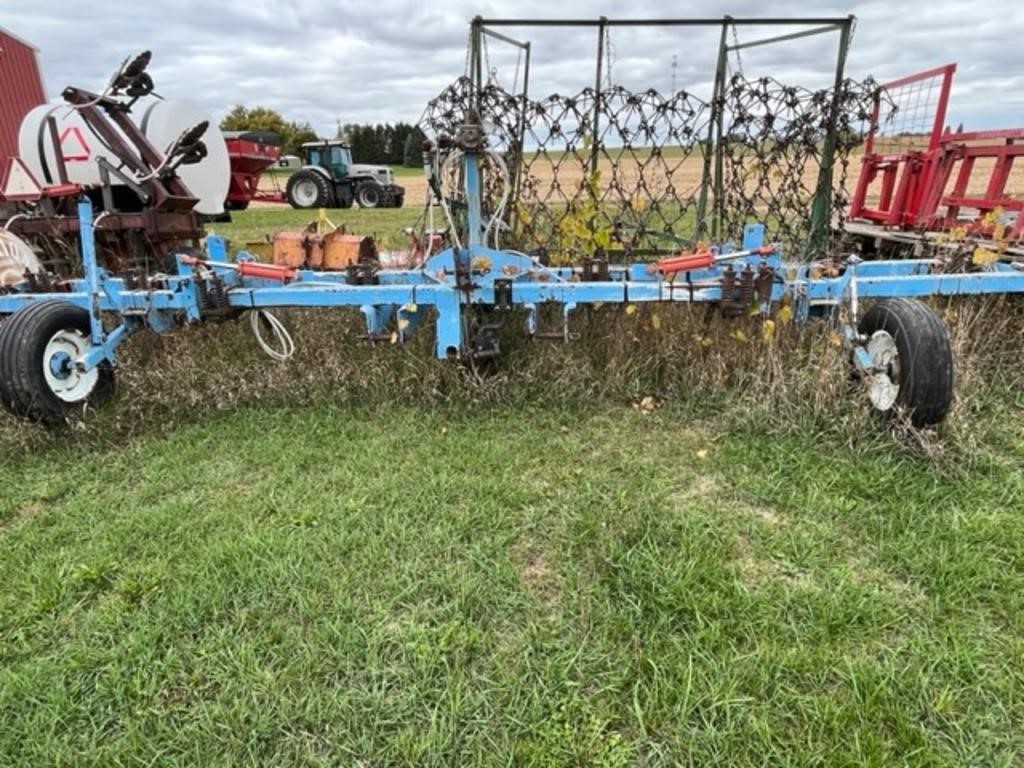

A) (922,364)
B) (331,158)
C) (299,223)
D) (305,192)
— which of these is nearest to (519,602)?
(922,364)

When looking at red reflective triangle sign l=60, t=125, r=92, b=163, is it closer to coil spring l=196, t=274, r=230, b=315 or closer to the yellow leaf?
coil spring l=196, t=274, r=230, b=315

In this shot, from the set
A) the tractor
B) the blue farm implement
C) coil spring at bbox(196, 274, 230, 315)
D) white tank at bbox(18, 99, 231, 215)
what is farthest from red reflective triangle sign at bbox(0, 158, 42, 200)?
the tractor

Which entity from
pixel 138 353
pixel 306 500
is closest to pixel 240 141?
pixel 138 353

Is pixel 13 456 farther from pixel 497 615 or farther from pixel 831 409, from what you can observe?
pixel 831 409

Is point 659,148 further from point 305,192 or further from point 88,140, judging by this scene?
point 305,192

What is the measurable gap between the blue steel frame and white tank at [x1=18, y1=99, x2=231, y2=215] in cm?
298

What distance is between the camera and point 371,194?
67.5 ft

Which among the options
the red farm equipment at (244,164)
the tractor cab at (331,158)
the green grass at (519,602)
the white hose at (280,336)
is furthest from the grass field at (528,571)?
the tractor cab at (331,158)

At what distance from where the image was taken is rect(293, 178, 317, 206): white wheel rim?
1991 cm

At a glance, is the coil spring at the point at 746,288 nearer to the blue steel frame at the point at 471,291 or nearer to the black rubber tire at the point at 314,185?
the blue steel frame at the point at 471,291

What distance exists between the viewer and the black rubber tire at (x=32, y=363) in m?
3.39

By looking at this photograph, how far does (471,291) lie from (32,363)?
221 cm

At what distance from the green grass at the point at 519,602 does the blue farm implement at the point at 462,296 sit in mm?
456

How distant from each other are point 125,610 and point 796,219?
232 inches
